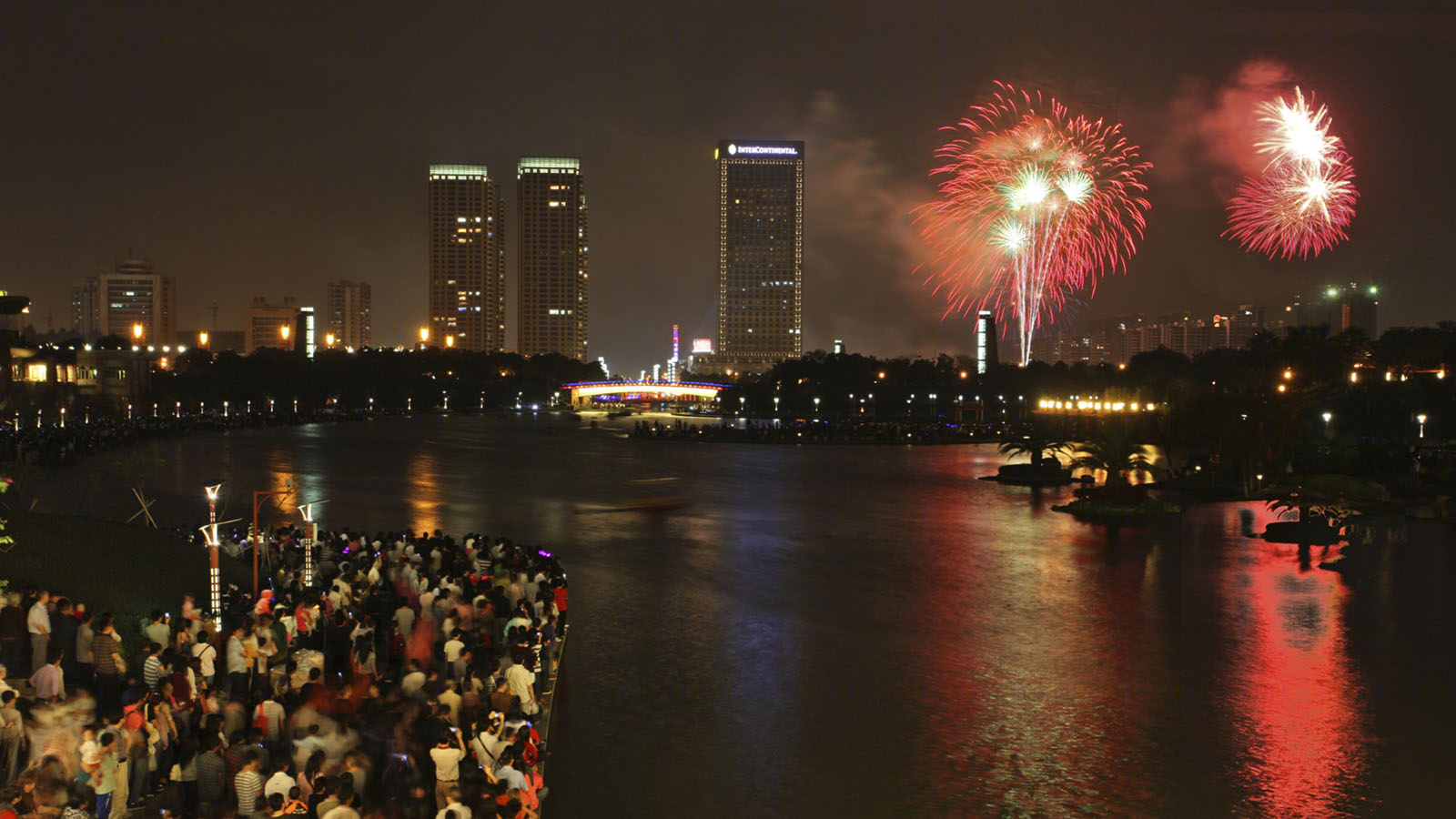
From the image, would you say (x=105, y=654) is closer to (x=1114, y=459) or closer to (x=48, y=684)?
(x=48, y=684)

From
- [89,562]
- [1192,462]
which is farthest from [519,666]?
[1192,462]

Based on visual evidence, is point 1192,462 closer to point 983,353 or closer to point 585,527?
point 585,527

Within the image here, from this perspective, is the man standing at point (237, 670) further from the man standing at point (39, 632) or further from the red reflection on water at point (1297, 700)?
the red reflection on water at point (1297, 700)

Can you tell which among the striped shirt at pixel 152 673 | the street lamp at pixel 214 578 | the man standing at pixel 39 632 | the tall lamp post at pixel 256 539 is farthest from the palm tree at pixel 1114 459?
the man standing at pixel 39 632

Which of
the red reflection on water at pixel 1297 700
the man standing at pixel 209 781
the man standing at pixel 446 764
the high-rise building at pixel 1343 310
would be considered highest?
the high-rise building at pixel 1343 310

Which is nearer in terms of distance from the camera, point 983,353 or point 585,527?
point 585,527

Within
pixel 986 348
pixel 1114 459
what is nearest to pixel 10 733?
pixel 1114 459

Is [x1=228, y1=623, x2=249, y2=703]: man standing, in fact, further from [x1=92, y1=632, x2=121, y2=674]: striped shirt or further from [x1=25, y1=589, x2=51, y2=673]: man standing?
[x1=25, y1=589, x2=51, y2=673]: man standing

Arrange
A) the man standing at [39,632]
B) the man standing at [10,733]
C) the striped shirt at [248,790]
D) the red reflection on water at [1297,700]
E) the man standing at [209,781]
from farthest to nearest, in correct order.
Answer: the man standing at [39,632] < the red reflection on water at [1297,700] < the man standing at [10,733] < the man standing at [209,781] < the striped shirt at [248,790]
